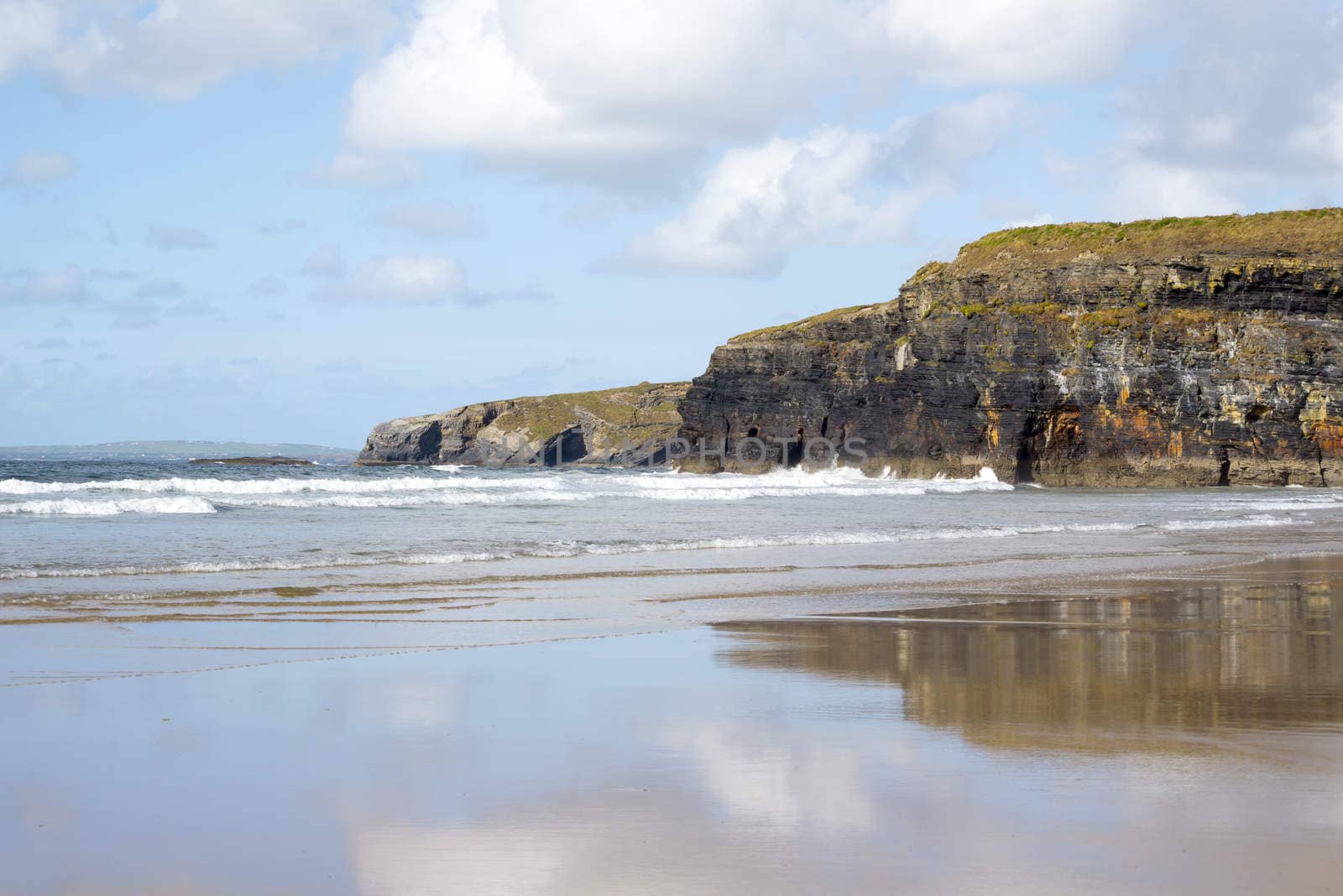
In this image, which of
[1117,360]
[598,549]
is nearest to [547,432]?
[1117,360]

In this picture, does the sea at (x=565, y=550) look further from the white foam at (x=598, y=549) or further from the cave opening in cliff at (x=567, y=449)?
the cave opening in cliff at (x=567, y=449)

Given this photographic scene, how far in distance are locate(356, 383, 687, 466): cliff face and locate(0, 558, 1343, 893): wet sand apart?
361 feet

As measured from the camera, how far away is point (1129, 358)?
176 feet

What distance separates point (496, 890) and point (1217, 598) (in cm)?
1128

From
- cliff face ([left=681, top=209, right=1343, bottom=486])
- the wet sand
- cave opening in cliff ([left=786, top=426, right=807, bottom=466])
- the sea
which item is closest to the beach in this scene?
the wet sand

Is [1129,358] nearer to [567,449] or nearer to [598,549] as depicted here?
[598,549]

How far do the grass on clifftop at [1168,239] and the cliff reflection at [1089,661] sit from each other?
49862 mm

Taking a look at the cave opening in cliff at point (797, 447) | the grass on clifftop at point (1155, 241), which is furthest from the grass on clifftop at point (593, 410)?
the grass on clifftop at point (1155, 241)

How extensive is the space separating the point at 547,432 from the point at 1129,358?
78.2 meters

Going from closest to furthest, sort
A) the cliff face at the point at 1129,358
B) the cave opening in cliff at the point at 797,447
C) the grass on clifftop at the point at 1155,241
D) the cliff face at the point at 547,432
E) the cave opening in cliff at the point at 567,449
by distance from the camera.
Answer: the cliff face at the point at 1129,358 → the grass on clifftop at the point at 1155,241 → the cave opening in cliff at the point at 797,447 → the cliff face at the point at 547,432 → the cave opening in cliff at the point at 567,449

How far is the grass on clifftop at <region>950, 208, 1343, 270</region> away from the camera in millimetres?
56438

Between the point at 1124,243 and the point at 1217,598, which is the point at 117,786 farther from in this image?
the point at 1124,243

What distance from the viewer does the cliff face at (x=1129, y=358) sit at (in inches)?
2036

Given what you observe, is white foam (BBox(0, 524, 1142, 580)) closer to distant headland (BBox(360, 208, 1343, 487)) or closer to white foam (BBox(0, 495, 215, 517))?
white foam (BBox(0, 495, 215, 517))
